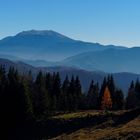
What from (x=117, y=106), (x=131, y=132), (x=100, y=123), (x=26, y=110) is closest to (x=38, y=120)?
(x=26, y=110)

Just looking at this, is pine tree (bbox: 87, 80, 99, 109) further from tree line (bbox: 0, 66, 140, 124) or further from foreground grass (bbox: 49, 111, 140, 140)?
foreground grass (bbox: 49, 111, 140, 140)

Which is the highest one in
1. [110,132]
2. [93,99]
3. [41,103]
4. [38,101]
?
[38,101]

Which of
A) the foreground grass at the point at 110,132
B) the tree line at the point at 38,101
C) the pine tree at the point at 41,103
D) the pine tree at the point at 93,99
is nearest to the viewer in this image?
the foreground grass at the point at 110,132

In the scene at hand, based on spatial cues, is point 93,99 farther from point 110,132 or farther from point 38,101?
A: point 110,132

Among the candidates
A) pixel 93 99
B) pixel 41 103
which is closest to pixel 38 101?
pixel 41 103

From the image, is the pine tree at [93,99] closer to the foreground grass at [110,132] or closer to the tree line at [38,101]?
the tree line at [38,101]

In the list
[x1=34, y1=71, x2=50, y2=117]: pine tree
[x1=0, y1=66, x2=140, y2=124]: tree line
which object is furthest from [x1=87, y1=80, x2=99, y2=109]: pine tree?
[x1=34, y1=71, x2=50, y2=117]: pine tree

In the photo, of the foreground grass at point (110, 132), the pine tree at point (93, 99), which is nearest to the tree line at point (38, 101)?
the pine tree at point (93, 99)

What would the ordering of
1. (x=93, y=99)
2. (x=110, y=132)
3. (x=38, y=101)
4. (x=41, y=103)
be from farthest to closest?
(x=93, y=99) → (x=38, y=101) → (x=41, y=103) → (x=110, y=132)

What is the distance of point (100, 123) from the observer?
83.1m

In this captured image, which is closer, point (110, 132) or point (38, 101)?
point (110, 132)

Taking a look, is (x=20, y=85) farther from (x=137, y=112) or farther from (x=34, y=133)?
(x=137, y=112)

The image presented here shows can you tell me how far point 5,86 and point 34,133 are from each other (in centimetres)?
2054

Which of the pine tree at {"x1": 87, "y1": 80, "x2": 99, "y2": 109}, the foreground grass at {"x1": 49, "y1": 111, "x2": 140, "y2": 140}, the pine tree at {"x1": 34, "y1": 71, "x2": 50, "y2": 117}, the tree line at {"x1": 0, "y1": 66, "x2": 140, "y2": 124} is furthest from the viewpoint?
the pine tree at {"x1": 87, "y1": 80, "x2": 99, "y2": 109}
